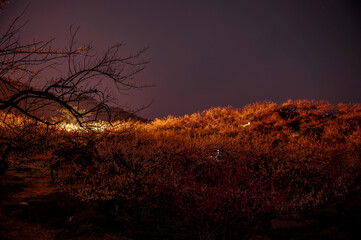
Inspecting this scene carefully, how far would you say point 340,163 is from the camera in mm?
7234

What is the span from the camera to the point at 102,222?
4.46 meters

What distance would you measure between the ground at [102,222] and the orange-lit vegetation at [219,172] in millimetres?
304

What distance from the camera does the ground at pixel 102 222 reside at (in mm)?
3943

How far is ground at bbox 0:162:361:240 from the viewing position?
394 centimetres

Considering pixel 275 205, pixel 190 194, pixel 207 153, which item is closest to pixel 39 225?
pixel 190 194

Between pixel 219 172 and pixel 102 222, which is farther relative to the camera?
pixel 219 172

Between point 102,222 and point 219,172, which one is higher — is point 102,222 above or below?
below

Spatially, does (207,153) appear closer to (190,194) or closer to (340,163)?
(190,194)

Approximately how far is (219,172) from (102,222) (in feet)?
10.9

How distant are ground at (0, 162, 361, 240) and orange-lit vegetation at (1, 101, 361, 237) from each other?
12.0 inches

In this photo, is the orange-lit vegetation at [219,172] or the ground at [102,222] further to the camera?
the orange-lit vegetation at [219,172]

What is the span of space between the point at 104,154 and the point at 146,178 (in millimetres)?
1647

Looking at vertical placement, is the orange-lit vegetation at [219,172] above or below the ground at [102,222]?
above

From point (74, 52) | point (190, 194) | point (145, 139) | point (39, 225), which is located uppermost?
point (74, 52)
